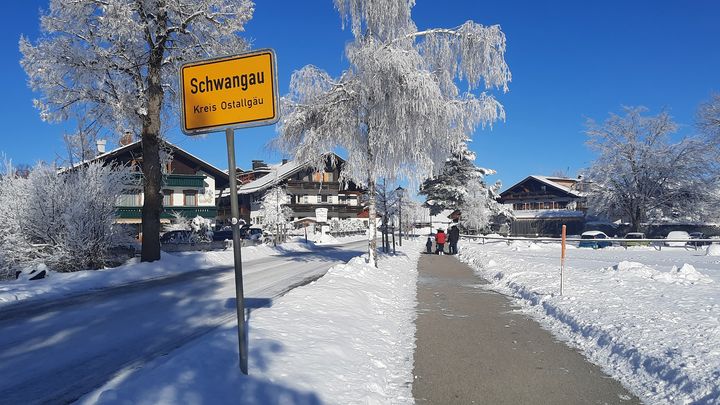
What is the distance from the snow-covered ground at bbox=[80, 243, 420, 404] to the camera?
177 inches

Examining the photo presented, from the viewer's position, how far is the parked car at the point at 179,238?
1233 inches

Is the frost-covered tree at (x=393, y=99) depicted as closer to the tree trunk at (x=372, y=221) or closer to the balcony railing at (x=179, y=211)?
the tree trunk at (x=372, y=221)

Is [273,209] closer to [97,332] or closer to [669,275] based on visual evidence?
[669,275]

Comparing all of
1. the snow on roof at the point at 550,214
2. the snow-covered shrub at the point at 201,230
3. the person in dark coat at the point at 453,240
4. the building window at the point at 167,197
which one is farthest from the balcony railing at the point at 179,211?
the snow on roof at the point at 550,214

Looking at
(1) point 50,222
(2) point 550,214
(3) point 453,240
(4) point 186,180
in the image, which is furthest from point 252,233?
(2) point 550,214

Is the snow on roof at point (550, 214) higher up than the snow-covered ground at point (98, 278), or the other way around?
the snow on roof at point (550, 214)

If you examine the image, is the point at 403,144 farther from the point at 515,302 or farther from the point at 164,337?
the point at 164,337

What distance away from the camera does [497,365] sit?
635 centimetres

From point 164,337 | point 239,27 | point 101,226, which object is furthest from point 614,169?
point 164,337

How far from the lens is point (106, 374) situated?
18.4ft

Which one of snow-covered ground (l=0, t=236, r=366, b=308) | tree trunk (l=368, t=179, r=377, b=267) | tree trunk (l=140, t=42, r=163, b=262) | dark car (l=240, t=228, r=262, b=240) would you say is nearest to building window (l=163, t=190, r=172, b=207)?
dark car (l=240, t=228, r=262, b=240)

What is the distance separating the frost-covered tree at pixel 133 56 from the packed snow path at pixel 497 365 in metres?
13.3

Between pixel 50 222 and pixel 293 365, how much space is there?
14.5m

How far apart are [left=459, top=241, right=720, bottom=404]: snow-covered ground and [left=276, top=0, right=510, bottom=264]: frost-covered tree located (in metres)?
5.77
